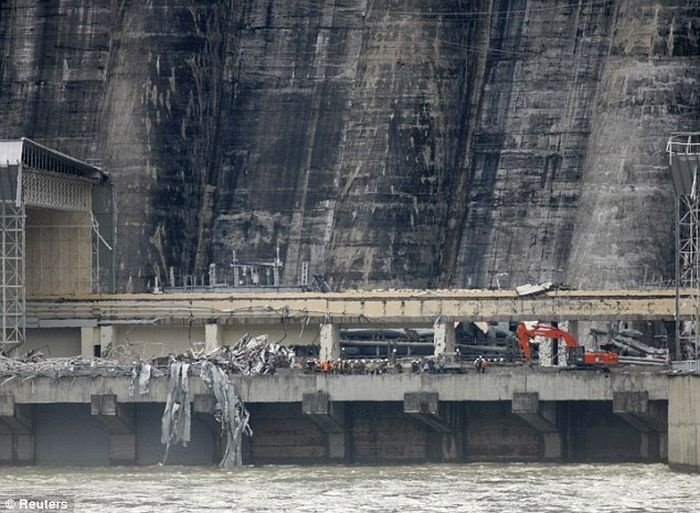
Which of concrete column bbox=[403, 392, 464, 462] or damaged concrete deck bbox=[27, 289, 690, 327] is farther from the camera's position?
damaged concrete deck bbox=[27, 289, 690, 327]

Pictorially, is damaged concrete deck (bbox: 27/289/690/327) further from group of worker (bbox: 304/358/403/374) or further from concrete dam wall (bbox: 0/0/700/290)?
concrete dam wall (bbox: 0/0/700/290)

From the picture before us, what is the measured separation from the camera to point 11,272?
96312mm

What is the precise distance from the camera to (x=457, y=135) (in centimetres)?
11681

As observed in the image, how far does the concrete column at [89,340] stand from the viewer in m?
100

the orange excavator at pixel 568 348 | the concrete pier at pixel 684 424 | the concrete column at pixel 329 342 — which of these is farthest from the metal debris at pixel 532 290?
the concrete pier at pixel 684 424

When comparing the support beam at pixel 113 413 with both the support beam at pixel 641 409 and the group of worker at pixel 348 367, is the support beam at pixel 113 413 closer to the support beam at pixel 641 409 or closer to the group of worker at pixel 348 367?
the group of worker at pixel 348 367

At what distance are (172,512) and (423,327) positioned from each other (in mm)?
24717

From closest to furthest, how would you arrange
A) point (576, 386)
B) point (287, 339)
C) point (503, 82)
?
point (576, 386), point (287, 339), point (503, 82)

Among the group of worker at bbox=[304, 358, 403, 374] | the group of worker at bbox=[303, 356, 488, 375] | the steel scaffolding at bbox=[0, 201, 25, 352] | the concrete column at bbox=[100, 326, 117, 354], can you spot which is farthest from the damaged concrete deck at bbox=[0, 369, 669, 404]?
the concrete column at bbox=[100, 326, 117, 354]

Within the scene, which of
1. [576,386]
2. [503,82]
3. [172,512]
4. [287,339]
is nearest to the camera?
[172,512]

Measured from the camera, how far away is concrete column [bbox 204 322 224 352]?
99.9m

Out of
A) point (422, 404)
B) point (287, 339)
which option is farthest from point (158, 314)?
point (422, 404)

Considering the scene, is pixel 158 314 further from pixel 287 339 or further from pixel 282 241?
pixel 282 241

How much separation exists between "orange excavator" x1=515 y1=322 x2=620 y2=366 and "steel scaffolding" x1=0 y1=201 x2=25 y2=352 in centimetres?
1352
